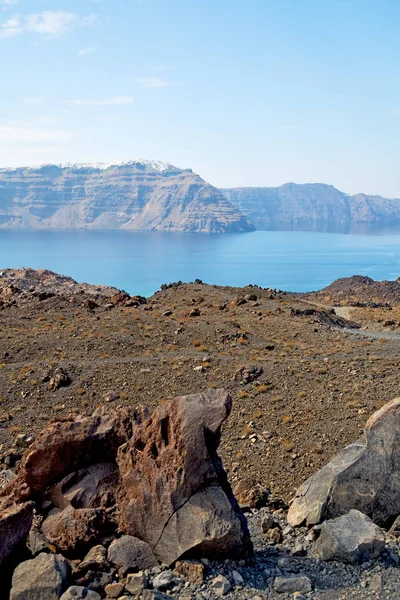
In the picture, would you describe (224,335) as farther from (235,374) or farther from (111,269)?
(111,269)

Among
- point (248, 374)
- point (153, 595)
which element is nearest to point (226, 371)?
point (248, 374)

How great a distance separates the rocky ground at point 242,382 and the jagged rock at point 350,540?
0.19 metres

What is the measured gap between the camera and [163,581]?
1059 centimetres

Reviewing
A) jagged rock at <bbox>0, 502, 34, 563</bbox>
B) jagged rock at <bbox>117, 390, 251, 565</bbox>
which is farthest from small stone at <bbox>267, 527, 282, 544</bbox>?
jagged rock at <bbox>0, 502, 34, 563</bbox>

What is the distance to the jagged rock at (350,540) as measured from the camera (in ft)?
37.3

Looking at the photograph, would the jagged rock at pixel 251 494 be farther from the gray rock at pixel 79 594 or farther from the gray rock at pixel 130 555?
the gray rock at pixel 79 594

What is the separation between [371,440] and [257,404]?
10663mm

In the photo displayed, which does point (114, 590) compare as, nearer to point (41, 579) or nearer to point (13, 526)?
point (41, 579)

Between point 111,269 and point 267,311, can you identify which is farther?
point 111,269

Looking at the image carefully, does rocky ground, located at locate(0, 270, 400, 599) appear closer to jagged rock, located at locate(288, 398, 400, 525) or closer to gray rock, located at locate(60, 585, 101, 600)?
jagged rock, located at locate(288, 398, 400, 525)

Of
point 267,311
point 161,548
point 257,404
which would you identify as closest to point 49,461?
point 161,548

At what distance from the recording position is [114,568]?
1109cm

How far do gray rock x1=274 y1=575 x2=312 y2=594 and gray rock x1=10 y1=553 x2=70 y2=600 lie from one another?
3.91m

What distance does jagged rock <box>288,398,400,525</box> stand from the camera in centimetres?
1323
